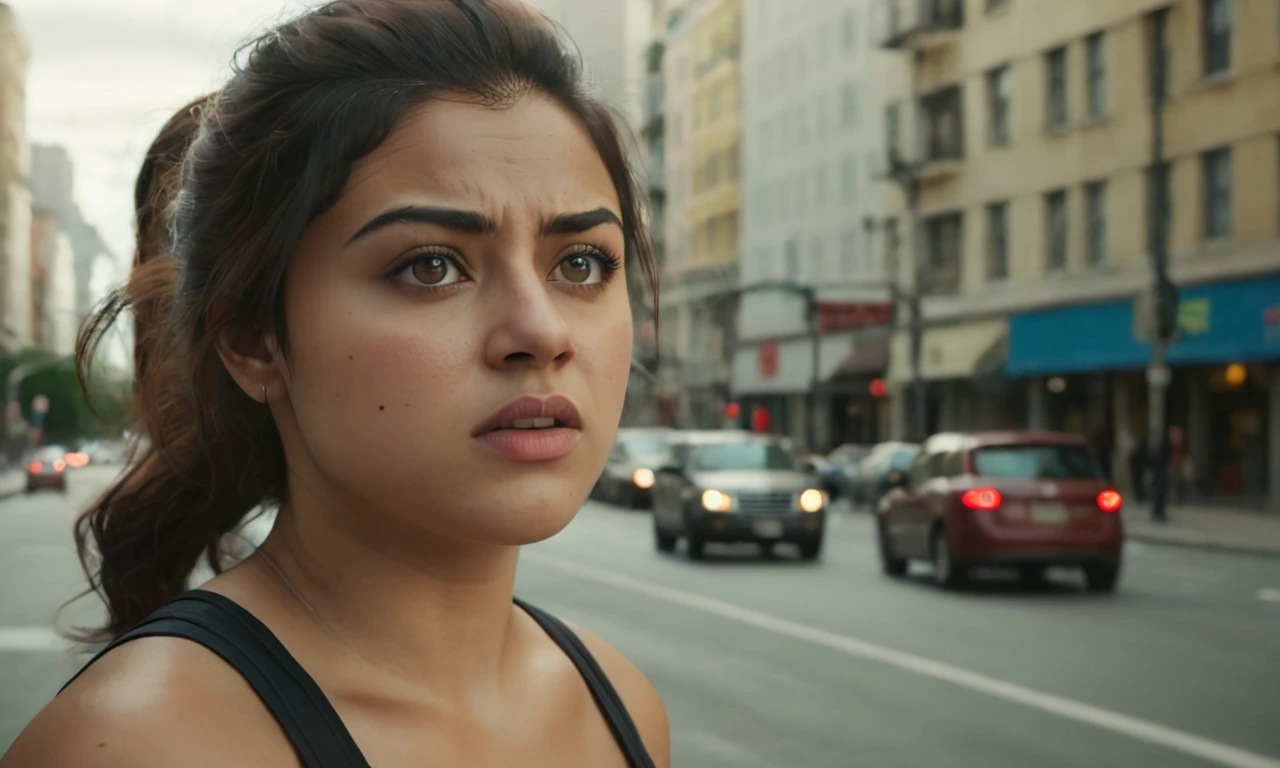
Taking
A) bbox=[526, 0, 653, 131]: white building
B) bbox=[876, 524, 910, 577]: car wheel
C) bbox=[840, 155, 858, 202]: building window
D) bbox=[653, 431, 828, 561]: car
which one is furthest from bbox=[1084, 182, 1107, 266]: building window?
bbox=[526, 0, 653, 131]: white building

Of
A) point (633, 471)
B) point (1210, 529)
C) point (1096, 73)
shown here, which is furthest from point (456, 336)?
point (1096, 73)

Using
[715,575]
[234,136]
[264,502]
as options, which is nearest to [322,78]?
[234,136]

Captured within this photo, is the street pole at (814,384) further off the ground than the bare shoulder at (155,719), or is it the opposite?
the street pole at (814,384)

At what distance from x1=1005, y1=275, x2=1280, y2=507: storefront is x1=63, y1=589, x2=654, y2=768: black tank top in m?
31.3

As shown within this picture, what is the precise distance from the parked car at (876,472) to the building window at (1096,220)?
655 centimetres

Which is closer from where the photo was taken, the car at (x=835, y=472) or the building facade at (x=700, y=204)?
the car at (x=835, y=472)

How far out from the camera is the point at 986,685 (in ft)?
36.7

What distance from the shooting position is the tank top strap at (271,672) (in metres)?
1.69

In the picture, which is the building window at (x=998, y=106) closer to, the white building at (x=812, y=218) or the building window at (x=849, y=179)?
the white building at (x=812, y=218)

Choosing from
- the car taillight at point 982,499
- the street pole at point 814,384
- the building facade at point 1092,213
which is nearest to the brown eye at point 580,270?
the car taillight at point 982,499

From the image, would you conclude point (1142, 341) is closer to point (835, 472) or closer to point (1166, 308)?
point (1166, 308)

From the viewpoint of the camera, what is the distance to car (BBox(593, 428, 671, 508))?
40.2 meters

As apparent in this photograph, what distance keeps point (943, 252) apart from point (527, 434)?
50.8 metres

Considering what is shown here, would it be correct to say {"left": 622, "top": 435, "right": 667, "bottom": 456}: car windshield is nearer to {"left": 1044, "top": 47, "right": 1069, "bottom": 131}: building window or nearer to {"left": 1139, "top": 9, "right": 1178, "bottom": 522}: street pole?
{"left": 1044, "top": 47, "right": 1069, "bottom": 131}: building window
